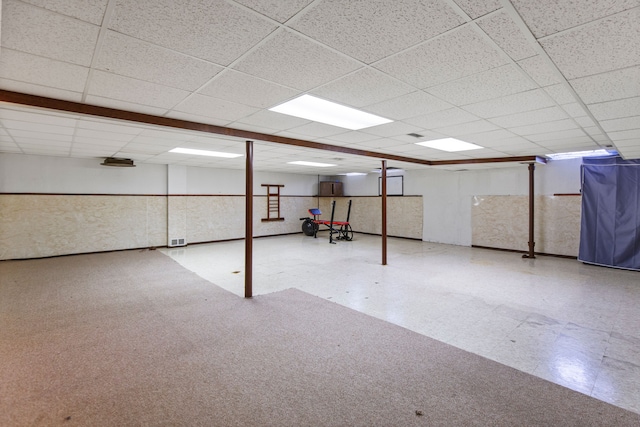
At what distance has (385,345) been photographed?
114 inches

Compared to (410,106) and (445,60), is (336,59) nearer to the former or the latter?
(445,60)

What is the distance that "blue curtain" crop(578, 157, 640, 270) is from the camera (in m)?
5.83

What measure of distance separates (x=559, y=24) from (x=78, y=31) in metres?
2.55

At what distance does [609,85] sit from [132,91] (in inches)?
150

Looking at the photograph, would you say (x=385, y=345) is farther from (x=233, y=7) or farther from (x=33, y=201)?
(x=33, y=201)

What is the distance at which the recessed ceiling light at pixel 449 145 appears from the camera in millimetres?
4930

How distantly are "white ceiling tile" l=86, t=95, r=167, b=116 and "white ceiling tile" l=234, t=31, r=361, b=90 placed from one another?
1.52m

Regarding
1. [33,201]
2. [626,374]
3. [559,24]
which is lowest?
[626,374]

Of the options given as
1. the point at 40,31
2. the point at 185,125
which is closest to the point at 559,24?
the point at 40,31

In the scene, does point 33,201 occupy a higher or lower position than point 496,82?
lower

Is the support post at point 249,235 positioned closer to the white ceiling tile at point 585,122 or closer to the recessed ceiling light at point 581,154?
the white ceiling tile at point 585,122

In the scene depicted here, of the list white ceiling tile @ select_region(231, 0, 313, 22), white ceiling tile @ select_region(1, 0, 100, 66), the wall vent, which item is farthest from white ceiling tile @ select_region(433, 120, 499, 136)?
the wall vent

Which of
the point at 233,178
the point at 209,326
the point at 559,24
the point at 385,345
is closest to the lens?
the point at 559,24

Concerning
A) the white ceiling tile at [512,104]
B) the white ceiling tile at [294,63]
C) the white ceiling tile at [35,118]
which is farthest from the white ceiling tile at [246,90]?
the white ceiling tile at [35,118]
